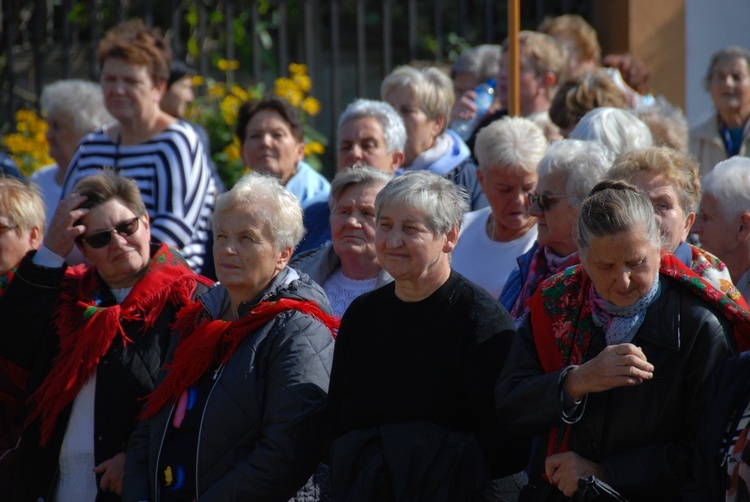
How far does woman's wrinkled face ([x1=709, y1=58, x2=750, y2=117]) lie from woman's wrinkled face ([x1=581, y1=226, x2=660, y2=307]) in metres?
3.79

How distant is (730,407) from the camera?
302 centimetres

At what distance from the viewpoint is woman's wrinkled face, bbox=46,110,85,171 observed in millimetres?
6562

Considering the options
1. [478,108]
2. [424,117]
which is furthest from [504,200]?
[478,108]

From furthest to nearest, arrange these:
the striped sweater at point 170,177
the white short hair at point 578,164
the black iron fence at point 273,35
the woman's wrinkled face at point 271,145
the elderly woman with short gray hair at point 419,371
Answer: the black iron fence at point 273,35 < the woman's wrinkled face at point 271,145 < the striped sweater at point 170,177 < the white short hair at point 578,164 < the elderly woman with short gray hair at point 419,371

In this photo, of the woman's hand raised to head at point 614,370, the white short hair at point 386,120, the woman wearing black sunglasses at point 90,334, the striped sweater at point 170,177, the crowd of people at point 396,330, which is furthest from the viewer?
the white short hair at point 386,120

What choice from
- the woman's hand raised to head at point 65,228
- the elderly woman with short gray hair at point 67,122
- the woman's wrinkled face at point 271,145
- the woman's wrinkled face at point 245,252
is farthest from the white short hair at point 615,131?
the elderly woman with short gray hair at point 67,122

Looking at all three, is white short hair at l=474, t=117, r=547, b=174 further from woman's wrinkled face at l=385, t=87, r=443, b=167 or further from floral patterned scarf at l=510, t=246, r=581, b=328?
woman's wrinkled face at l=385, t=87, r=443, b=167

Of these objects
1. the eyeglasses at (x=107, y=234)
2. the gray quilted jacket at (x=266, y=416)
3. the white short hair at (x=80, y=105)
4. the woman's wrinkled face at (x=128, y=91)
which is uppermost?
the woman's wrinkled face at (x=128, y=91)

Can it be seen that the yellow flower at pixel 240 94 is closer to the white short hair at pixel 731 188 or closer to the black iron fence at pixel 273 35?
Answer: the black iron fence at pixel 273 35

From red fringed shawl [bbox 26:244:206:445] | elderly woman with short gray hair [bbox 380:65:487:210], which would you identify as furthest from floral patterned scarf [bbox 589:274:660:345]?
elderly woman with short gray hair [bbox 380:65:487:210]

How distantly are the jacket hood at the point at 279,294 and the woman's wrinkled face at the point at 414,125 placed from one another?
2.21 metres

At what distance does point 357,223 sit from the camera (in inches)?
172

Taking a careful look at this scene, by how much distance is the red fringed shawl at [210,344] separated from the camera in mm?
3793

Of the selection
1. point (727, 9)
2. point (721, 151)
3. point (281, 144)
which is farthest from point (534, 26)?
point (281, 144)
